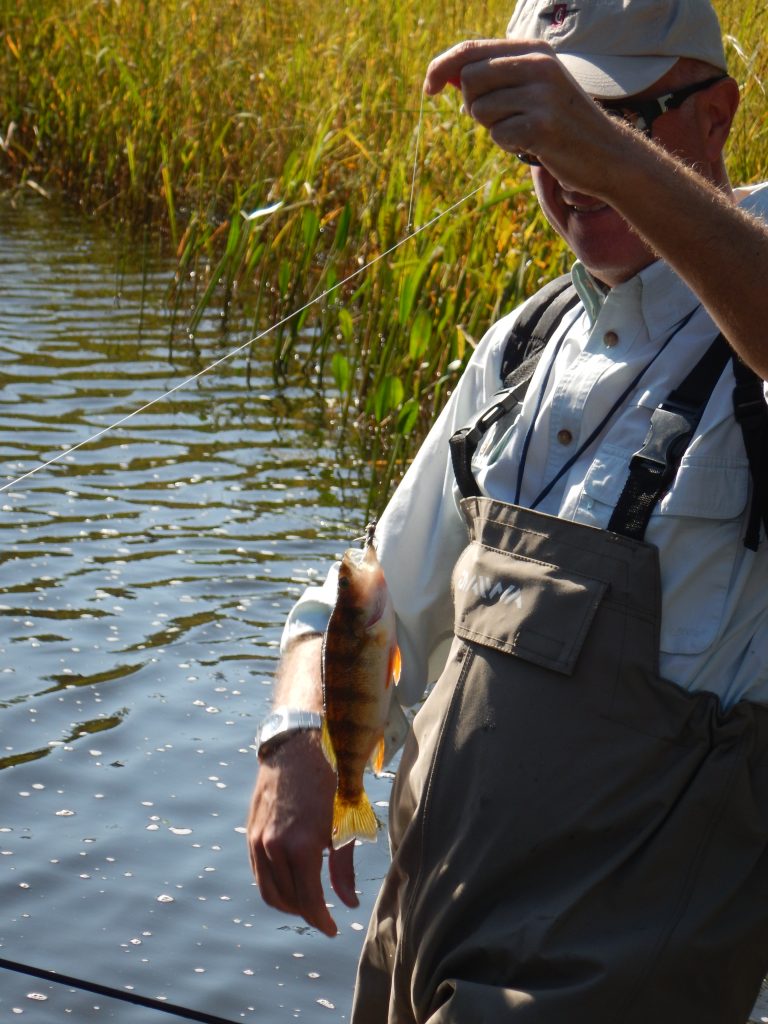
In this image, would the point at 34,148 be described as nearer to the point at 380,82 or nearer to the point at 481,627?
the point at 380,82

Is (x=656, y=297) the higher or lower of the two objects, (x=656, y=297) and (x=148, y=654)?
the higher

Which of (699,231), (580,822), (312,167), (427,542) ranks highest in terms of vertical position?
(699,231)

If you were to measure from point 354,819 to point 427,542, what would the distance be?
426mm

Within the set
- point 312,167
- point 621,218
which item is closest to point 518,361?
point 621,218

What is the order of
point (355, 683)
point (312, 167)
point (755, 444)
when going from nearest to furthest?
point (755, 444), point (355, 683), point (312, 167)

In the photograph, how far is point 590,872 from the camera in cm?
182

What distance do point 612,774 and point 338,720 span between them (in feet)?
1.19

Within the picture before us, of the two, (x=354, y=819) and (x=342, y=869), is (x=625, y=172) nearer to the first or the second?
(x=354, y=819)

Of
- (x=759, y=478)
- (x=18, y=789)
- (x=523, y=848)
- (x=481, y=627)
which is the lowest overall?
(x=18, y=789)

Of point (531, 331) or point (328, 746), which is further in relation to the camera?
point (531, 331)

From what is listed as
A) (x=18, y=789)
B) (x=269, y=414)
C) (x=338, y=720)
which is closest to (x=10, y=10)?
(x=269, y=414)

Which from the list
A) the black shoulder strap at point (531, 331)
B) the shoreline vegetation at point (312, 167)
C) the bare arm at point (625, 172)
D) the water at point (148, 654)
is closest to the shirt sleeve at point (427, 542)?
the black shoulder strap at point (531, 331)

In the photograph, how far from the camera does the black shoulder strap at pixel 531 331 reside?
2.21 meters

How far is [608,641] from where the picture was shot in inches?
72.7
